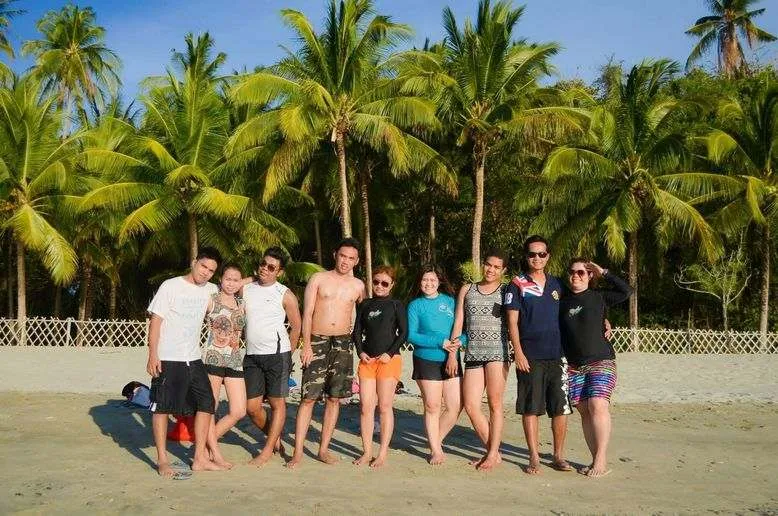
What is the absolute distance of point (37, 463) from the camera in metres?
5.96

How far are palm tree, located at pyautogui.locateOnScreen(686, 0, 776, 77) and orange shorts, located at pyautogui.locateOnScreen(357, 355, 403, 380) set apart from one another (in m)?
32.7

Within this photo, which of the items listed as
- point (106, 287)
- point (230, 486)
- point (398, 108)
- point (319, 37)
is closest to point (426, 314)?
point (230, 486)

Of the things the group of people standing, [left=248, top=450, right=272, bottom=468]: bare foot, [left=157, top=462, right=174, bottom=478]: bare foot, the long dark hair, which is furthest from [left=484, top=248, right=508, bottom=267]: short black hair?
[left=157, top=462, right=174, bottom=478]: bare foot

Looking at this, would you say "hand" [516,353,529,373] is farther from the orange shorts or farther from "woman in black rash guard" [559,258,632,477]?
the orange shorts

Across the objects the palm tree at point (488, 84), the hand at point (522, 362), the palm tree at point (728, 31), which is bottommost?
the hand at point (522, 362)

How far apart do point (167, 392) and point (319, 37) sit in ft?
51.1

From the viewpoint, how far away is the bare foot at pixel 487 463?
6027 mm

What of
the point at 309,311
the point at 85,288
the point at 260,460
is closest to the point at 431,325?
the point at 309,311

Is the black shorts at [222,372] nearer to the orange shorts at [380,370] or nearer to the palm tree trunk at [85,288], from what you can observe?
the orange shorts at [380,370]

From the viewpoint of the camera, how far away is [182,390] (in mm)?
5676

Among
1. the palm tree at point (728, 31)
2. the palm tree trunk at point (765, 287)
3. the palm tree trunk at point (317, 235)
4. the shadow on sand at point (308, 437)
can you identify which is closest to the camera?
the shadow on sand at point (308, 437)

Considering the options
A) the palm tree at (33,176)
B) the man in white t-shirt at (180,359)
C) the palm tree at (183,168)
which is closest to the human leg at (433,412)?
the man in white t-shirt at (180,359)

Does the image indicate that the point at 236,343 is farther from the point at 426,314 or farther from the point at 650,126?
the point at 650,126

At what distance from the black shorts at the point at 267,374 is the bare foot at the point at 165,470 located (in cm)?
82
